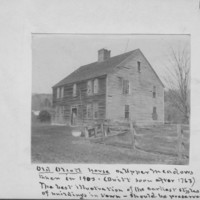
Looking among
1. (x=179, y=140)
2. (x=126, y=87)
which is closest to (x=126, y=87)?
(x=126, y=87)

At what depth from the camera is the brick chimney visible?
362 centimetres

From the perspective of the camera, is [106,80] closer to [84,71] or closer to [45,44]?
[84,71]

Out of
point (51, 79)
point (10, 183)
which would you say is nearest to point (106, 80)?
point (51, 79)

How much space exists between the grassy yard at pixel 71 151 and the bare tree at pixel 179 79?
573 millimetres

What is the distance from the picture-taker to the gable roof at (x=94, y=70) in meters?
3.65

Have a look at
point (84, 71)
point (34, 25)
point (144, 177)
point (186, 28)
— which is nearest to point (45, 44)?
point (34, 25)

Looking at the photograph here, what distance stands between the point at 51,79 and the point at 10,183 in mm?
1109

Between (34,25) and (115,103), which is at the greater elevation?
(34,25)

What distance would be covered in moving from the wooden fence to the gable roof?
52 centimetres

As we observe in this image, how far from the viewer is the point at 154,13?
355 centimetres

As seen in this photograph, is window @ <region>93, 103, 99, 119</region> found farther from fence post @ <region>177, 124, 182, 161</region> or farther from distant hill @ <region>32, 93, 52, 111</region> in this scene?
fence post @ <region>177, 124, 182, 161</region>

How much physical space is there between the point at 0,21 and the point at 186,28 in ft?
6.04

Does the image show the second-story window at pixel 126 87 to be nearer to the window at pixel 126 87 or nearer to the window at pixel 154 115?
the window at pixel 126 87

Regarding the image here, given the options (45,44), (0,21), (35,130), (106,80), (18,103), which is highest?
(0,21)
